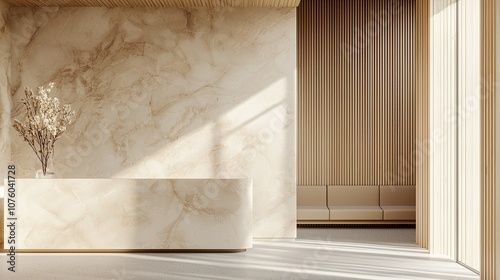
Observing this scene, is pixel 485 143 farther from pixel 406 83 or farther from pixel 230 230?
pixel 406 83

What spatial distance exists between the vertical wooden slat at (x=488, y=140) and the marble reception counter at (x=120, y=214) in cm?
283

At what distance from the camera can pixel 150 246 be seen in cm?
746

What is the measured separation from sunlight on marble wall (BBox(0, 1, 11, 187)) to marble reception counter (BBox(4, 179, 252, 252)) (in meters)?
1.17

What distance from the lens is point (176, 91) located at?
341 inches

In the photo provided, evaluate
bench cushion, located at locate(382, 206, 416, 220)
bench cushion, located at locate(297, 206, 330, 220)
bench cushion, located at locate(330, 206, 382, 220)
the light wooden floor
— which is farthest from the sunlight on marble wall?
bench cushion, located at locate(382, 206, 416, 220)

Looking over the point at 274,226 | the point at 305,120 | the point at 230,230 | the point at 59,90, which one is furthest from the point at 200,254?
the point at 305,120

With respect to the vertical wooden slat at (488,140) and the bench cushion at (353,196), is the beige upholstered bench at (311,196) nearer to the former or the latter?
the bench cushion at (353,196)

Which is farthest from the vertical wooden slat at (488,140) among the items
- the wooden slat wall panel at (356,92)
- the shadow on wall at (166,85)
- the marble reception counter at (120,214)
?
the wooden slat wall panel at (356,92)

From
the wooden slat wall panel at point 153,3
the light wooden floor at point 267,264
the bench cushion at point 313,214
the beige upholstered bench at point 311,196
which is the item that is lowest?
the light wooden floor at point 267,264

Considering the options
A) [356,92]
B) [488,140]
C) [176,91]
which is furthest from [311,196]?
[488,140]

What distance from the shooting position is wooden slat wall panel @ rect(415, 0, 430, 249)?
25.9ft

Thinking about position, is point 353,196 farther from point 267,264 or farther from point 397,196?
point 267,264

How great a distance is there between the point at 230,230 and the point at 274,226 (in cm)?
127

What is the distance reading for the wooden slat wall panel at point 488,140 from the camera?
564 centimetres
